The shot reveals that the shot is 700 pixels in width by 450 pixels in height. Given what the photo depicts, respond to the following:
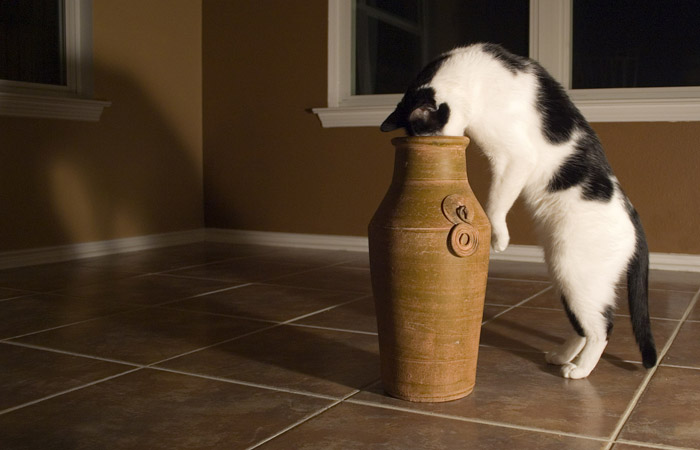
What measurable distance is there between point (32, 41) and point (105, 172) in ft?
2.59

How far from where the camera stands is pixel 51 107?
12.1ft

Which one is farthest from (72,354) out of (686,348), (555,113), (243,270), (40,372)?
(686,348)

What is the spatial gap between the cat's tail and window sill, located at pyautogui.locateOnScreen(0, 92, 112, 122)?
296cm

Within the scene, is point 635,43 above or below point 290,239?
above

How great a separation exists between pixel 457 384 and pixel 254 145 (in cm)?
323

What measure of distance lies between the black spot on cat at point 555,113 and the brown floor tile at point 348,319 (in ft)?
2.85

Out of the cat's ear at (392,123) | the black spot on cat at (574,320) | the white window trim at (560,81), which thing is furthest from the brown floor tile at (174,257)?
the black spot on cat at (574,320)

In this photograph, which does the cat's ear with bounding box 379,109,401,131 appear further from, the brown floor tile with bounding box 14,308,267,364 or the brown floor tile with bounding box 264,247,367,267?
the brown floor tile with bounding box 264,247,367,267

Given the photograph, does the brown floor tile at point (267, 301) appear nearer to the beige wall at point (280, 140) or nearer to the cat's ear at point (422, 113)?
the cat's ear at point (422, 113)

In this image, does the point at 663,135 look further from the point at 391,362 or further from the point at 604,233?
the point at 391,362

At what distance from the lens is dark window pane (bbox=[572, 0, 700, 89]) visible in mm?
3611

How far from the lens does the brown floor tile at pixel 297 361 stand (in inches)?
69.3

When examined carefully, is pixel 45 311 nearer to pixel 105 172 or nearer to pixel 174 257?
pixel 174 257

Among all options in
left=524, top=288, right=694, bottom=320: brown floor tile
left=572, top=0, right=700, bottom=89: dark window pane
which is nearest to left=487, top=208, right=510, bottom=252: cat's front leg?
left=524, top=288, right=694, bottom=320: brown floor tile
